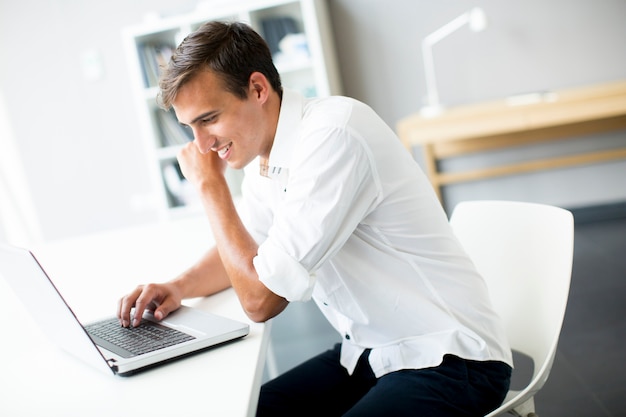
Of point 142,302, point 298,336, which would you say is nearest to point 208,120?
point 142,302

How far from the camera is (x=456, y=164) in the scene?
13.8 ft

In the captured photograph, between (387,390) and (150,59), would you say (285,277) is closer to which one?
(387,390)

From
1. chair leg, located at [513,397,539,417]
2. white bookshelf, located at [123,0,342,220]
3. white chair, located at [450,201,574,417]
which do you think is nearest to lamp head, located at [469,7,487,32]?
white bookshelf, located at [123,0,342,220]

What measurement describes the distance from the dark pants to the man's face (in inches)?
17.5

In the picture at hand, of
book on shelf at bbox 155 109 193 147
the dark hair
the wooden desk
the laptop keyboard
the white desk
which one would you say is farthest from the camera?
book on shelf at bbox 155 109 193 147

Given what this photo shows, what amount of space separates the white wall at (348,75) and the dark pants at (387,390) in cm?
299

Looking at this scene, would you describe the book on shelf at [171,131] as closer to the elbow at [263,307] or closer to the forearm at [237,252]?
the forearm at [237,252]

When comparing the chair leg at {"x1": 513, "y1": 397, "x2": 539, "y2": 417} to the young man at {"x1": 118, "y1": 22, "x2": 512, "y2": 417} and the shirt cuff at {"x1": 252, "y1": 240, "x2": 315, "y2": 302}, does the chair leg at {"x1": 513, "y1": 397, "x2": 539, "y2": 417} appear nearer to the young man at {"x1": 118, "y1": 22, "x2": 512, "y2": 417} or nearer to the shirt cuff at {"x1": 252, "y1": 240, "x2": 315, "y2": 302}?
the young man at {"x1": 118, "y1": 22, "x2": 512, "y2": 417}

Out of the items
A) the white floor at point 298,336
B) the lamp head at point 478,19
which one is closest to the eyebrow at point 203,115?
the white floor at point 298,336

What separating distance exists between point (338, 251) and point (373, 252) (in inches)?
2.5

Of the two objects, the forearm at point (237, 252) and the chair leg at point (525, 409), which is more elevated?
the forearm at point (237, 252)

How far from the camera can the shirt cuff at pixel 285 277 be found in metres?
1.14

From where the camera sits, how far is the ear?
130cm

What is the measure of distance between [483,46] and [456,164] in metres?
0.72
